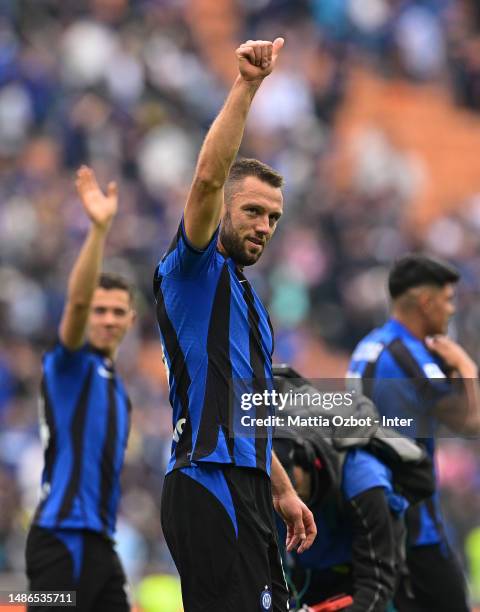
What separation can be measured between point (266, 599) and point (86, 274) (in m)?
2.18

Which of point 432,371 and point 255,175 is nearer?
point 255,175

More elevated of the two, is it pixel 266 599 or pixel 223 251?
pixel 223 251

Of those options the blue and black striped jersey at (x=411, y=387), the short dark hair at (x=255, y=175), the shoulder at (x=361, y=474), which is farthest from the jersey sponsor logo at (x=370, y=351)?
the short dark hair at (x=255, y=175)

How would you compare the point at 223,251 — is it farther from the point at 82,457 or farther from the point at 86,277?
the point at 82,457

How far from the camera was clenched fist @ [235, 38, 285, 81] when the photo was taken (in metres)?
4.25

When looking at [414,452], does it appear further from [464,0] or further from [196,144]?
[464,0]

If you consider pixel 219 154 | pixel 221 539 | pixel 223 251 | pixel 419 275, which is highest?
pixel 419 275

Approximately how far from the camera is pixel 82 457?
6230 millimetres

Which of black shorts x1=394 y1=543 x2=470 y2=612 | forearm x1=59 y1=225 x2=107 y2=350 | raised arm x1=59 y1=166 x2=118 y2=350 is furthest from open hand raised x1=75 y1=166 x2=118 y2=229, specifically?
black shorts x1=394 y1=543 x2=470 y2=612

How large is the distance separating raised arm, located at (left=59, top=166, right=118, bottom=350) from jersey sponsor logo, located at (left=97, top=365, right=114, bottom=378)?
0.28 meters

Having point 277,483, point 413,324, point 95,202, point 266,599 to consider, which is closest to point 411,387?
point 413,324

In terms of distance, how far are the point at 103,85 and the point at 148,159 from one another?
1074 millimetres

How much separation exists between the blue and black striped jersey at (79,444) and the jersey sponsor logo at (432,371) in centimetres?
146

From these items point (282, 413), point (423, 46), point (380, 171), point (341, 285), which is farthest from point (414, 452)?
point (423, 46)
